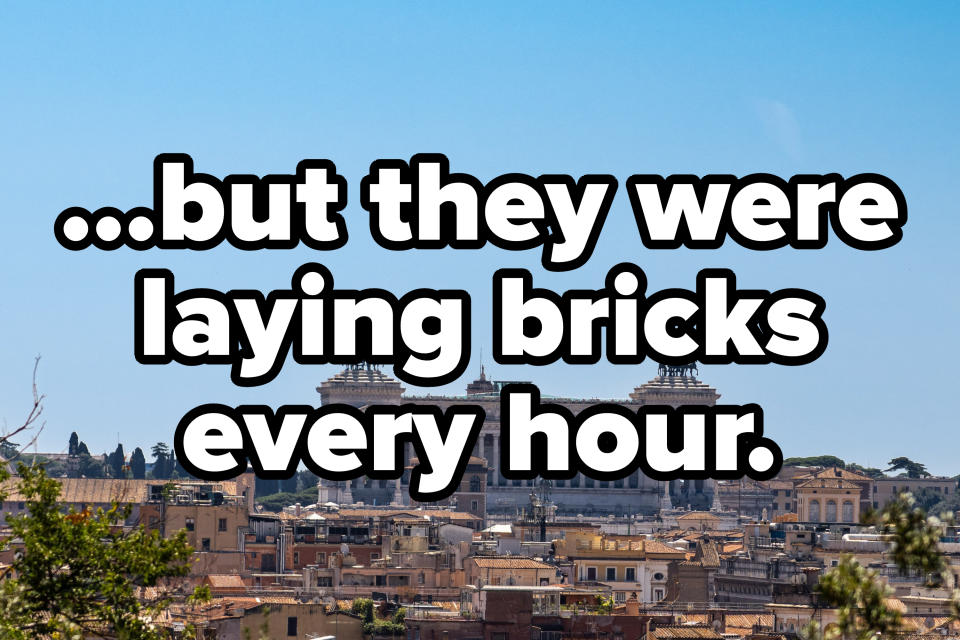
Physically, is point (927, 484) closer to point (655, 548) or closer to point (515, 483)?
point (515, 483)

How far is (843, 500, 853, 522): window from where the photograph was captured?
103m

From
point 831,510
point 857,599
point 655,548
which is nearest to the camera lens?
point 857,599

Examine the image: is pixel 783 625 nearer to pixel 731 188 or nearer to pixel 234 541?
pixel 234 541

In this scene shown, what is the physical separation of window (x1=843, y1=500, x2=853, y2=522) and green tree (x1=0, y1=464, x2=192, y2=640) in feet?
274

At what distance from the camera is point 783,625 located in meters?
50.5

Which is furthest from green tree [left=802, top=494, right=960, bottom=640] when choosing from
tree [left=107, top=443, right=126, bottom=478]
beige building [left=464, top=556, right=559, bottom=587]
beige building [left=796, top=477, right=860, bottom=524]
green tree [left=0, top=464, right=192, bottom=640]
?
tree [left=107, top=443, right=126, bottom=478]

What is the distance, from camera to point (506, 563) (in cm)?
5712

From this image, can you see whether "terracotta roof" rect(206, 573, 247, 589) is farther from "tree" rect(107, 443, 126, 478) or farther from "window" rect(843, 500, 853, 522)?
"tree" rect(107, 443, 126, 478)

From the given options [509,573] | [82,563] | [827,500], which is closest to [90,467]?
[827,500]

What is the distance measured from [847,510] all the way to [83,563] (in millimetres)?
86361

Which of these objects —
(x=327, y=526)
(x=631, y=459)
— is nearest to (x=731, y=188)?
(x=631, y=459)

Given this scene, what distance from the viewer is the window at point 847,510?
103000mm

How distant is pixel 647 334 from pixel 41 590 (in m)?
6.22

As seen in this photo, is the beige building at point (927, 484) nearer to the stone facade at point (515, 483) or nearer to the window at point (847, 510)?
the stone facade at point (515, 483)
